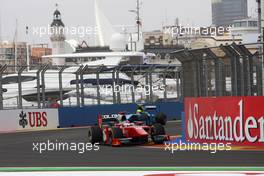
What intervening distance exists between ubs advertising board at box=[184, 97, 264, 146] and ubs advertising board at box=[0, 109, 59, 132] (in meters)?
9.97

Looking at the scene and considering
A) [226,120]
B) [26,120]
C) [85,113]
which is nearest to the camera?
[226,120]

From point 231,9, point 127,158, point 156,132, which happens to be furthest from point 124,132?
point 231,9

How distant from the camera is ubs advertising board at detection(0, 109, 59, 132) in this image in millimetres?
22641

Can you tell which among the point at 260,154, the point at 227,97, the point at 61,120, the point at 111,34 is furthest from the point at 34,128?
the point at 111,34

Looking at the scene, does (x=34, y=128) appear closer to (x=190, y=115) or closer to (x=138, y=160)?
(x=190, y=115)

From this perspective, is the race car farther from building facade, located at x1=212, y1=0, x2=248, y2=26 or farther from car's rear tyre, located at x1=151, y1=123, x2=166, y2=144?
building facade, located at x1=212, y1=0, x2=248, y2=26

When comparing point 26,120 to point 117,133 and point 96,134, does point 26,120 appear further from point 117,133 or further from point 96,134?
point 117,133

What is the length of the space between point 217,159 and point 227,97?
2.98 metres

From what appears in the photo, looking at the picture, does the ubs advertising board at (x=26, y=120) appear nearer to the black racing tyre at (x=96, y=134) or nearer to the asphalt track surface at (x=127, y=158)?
the black racing tyre at (x=96, y=134)

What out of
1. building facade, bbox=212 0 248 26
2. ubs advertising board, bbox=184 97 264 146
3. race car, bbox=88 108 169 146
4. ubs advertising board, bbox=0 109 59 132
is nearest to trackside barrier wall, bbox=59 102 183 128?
ubs advertising board, bbox=0 109 59 132

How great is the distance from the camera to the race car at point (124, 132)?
47.3ft

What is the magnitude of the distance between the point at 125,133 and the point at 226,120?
8.76ft

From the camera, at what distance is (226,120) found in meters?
13.2

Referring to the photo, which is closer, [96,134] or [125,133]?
[125,133]
